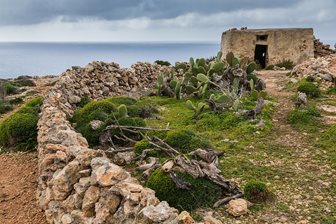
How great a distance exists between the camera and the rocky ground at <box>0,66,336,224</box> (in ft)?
19.6

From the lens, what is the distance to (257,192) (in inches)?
253

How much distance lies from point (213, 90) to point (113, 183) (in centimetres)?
964

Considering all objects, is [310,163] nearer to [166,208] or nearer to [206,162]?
[206,162]

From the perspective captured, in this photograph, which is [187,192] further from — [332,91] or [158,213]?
[332,91]

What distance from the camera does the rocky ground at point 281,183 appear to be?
19.6 ft

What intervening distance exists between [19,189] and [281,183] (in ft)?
15.5

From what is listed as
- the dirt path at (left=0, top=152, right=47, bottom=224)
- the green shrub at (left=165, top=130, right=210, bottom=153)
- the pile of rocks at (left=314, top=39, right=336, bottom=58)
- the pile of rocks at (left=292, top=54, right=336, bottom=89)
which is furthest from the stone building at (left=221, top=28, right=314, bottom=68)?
the dirt path at (left=0, top=152, right=47, bottom=224)

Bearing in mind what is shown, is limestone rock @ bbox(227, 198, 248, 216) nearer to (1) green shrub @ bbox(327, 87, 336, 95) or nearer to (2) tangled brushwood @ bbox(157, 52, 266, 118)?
(2) tangled brushwood @ bbox(157, 52, 266, 118)

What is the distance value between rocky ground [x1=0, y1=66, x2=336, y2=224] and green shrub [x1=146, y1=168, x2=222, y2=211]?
1.15 ft

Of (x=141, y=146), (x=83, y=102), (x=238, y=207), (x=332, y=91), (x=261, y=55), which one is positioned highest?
(x=261, y=55)

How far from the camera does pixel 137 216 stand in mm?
4465

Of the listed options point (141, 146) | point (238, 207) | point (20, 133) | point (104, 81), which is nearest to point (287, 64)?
point (104, 81)

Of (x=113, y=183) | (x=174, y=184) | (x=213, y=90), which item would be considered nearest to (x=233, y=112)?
(x=213, y=90)

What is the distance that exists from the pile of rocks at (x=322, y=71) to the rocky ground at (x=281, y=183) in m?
4.83
